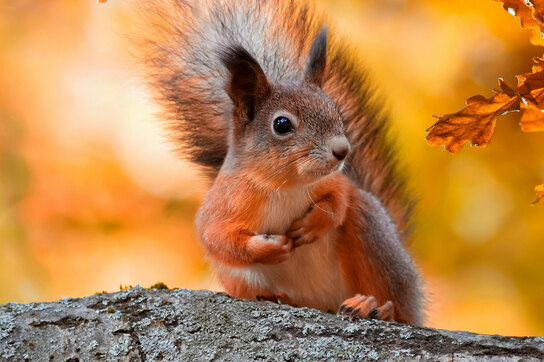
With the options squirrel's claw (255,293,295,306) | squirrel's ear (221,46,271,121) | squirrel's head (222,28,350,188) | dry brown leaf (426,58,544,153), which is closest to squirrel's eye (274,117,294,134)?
squirrel's head (222,28,350,188)

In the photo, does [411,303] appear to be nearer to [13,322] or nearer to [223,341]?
[223,341]

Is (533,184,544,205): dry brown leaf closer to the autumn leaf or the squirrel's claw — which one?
the autumn leaf

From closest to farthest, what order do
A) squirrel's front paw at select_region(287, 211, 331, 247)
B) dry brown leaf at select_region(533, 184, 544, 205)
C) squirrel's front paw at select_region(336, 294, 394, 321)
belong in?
dry brown leaf at select_region(533, 184, 544, 205) → squirrel's front paw at select_region(336, 294, 394, 321) → squirrel's front paw at select_region(287, 211, 331, 247)

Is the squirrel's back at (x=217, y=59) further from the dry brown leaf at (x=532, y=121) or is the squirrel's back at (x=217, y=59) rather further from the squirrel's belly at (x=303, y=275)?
the dry brown leaf at (x=532, y=121)

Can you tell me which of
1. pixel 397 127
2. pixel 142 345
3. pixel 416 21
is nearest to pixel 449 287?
pixel 397 127

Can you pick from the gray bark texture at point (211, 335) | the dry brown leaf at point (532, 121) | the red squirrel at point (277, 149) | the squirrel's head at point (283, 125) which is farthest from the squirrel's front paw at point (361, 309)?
the dry brown leaf at point (532, 121)

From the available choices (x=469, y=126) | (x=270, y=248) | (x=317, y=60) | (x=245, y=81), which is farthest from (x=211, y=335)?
(x=317, y=60)
